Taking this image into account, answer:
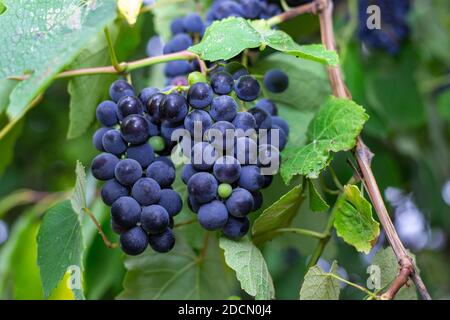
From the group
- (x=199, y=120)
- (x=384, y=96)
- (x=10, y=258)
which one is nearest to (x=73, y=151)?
(x=10, y=258)

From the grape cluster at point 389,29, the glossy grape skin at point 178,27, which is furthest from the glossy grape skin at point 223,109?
the grape cluster at point 389,29

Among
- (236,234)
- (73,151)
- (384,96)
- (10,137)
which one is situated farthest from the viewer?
(73,151)

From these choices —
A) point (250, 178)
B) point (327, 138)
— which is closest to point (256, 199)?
point (250, 178)

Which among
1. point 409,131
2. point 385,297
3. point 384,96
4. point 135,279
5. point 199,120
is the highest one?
point 199,120

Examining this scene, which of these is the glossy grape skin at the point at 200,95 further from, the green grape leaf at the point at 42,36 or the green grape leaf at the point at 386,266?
the green grape leaf at the point at 386,266

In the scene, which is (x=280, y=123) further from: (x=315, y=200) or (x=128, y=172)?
(x=128, y=172)

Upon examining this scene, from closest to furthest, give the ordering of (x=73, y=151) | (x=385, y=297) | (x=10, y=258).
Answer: (x=385, y=297) → (x=10, y=258) → (x=73, y=151)
